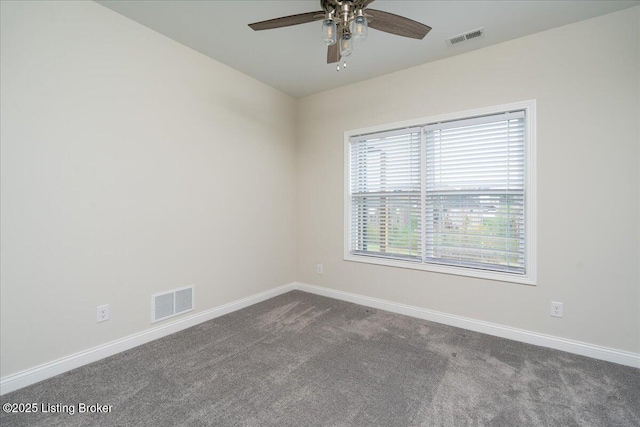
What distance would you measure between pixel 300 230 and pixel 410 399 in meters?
2.62

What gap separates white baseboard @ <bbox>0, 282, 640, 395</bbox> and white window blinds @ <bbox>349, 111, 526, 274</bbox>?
0.54 meters

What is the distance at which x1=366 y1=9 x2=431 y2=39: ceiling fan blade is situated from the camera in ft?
5.52

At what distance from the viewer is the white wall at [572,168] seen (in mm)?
Answer: 2168

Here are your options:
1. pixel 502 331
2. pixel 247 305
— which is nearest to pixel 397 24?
pixel 502 331

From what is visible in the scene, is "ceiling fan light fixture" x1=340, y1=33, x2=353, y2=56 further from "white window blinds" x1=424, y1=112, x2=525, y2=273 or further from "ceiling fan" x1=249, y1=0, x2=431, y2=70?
"white window blinds" x1=424, y1=112, x2=525, y2=273

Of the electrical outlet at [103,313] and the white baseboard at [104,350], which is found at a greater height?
the electrical outlet at [103,313]

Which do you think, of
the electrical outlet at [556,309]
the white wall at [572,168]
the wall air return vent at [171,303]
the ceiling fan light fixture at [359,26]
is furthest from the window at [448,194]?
the wall air return vent at [171,303]

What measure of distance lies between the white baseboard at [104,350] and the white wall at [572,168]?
2.21 metres

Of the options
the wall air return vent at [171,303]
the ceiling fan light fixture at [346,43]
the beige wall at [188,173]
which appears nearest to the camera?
the ceiling fan light fixture at [346,43]

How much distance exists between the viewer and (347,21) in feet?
5.47

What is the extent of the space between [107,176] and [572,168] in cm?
377

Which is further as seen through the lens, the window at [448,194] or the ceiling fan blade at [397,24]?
the window at [448,194]

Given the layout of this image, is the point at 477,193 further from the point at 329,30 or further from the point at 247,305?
the point at 247,305

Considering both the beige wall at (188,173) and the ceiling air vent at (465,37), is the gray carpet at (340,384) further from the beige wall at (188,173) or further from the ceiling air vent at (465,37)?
the ceiling air vent at (465,37)
